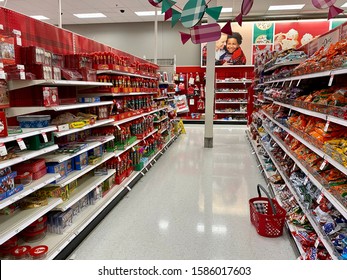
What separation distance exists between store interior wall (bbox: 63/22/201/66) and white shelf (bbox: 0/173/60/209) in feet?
35.8

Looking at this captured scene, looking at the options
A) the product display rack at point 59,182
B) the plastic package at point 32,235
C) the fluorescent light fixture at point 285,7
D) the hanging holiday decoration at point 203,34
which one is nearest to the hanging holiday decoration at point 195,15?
the hanging holiday decoration at point 203,34

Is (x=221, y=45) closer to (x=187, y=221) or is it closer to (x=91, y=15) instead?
(x=91, y=15)

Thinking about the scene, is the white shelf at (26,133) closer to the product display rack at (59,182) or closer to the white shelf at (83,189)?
the product display rack at (59,182)

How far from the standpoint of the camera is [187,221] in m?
3.39

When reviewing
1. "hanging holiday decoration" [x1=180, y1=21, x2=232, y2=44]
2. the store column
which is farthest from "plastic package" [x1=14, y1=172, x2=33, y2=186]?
the store column

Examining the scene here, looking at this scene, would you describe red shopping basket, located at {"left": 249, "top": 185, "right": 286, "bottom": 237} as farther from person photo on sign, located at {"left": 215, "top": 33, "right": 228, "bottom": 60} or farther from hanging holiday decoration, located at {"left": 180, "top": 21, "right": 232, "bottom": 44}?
person photo on sign, located at {"left": 215, "top": 33, "right": 228, "bottom": 60}

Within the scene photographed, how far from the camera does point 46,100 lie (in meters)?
2.36

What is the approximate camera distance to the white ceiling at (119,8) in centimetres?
941

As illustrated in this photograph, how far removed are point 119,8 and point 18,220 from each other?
9.76 m

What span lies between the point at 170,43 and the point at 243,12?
33.2 ft

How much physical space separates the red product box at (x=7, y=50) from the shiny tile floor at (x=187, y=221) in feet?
5.96

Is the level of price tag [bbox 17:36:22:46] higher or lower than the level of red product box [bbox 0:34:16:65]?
higher

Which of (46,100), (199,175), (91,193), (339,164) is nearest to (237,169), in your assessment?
(199,175)

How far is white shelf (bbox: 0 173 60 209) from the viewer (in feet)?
6.32
